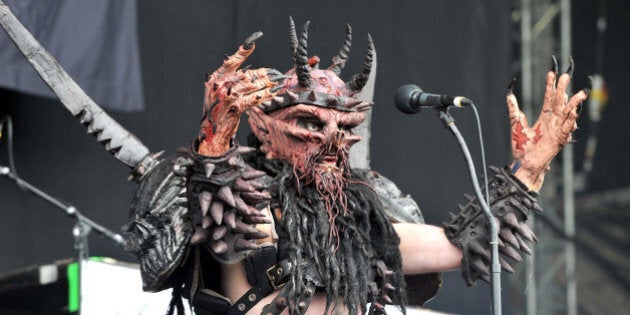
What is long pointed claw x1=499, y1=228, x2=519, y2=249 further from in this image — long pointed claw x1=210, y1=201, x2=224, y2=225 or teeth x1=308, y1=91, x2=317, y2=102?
long pointed claw x1=210, y1=201, x2=224, y2=225

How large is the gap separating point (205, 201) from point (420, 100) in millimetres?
783

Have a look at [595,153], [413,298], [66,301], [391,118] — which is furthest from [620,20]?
[66,301]

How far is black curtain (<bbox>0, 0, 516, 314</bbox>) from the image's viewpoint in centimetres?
471

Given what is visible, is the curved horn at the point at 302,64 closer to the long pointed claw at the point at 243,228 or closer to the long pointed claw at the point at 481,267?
the long pointed claw at the point at 243,228

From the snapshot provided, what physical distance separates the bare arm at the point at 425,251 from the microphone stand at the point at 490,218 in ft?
1.09

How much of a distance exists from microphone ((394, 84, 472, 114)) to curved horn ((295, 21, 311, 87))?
30 cm

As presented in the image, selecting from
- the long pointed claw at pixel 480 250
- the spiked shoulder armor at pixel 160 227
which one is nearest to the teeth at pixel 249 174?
the spiked shoulder armor at pixel 160 227

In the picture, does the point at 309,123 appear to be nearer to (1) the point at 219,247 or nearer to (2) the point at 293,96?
(2) the point at 293,96

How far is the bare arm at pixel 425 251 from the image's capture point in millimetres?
3932

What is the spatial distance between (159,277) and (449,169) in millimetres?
3065

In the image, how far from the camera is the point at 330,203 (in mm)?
3717

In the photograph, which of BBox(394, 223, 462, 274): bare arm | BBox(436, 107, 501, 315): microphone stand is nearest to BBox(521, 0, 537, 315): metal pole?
BBox(394, 223, 462, 274): bare arm

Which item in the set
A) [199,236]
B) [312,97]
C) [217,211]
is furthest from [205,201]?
[312,97]

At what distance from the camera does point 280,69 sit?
528 cm
